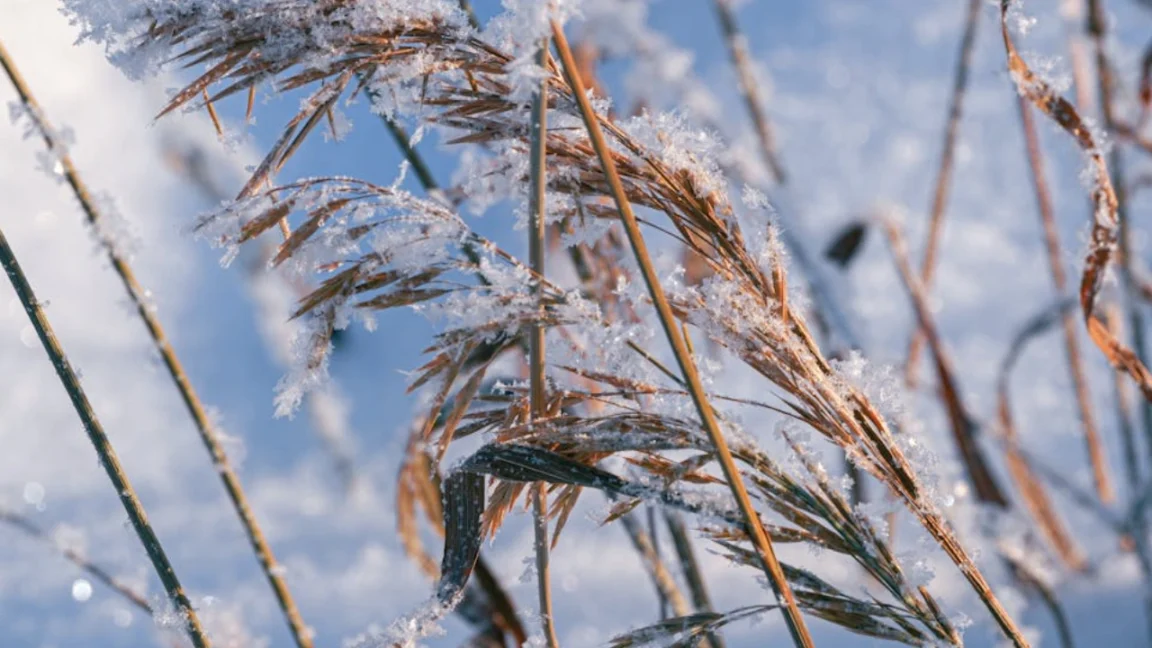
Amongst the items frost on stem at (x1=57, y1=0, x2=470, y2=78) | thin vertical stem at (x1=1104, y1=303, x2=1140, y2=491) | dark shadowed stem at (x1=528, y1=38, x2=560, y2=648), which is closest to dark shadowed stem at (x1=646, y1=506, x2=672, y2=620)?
dark shadowed stem at (x1=528, y1=38, x2=560, y2=648)

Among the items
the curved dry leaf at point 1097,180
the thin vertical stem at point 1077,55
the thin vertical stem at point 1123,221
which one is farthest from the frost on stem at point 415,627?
the thin vertical stem at point 1077,55

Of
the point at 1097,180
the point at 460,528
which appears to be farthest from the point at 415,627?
the point at 1097,180

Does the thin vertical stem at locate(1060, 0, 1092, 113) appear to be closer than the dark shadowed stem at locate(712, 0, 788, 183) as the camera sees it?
No

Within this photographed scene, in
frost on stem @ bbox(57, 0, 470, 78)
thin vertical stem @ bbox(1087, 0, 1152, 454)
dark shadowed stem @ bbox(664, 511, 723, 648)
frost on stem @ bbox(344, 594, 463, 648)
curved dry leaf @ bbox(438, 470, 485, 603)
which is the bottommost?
frost on stem @ bbox(344, 594, 463, 648)

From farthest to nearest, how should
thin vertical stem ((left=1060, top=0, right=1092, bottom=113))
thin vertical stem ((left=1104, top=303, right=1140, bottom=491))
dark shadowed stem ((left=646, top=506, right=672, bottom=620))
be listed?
thin vertical stem ((left=1060, top=0, right=1092, bottom=113))
thin vertical stem ((left=1104, top=303, right=1140, bottom=491))
dark shadowed stem ((left=646, top=506, right=672, bottom=620))

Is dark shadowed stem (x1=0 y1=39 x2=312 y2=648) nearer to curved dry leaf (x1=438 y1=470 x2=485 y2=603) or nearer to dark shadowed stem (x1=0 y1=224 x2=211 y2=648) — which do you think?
dark shadowed stem (x1=0 y1=224 x2=211 y2=648)

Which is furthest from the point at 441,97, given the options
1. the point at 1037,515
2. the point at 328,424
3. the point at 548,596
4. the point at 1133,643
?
the point at 328,424

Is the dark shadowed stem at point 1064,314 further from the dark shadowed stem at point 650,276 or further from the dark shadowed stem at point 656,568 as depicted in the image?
the dark shadowed stem at point 650,276
